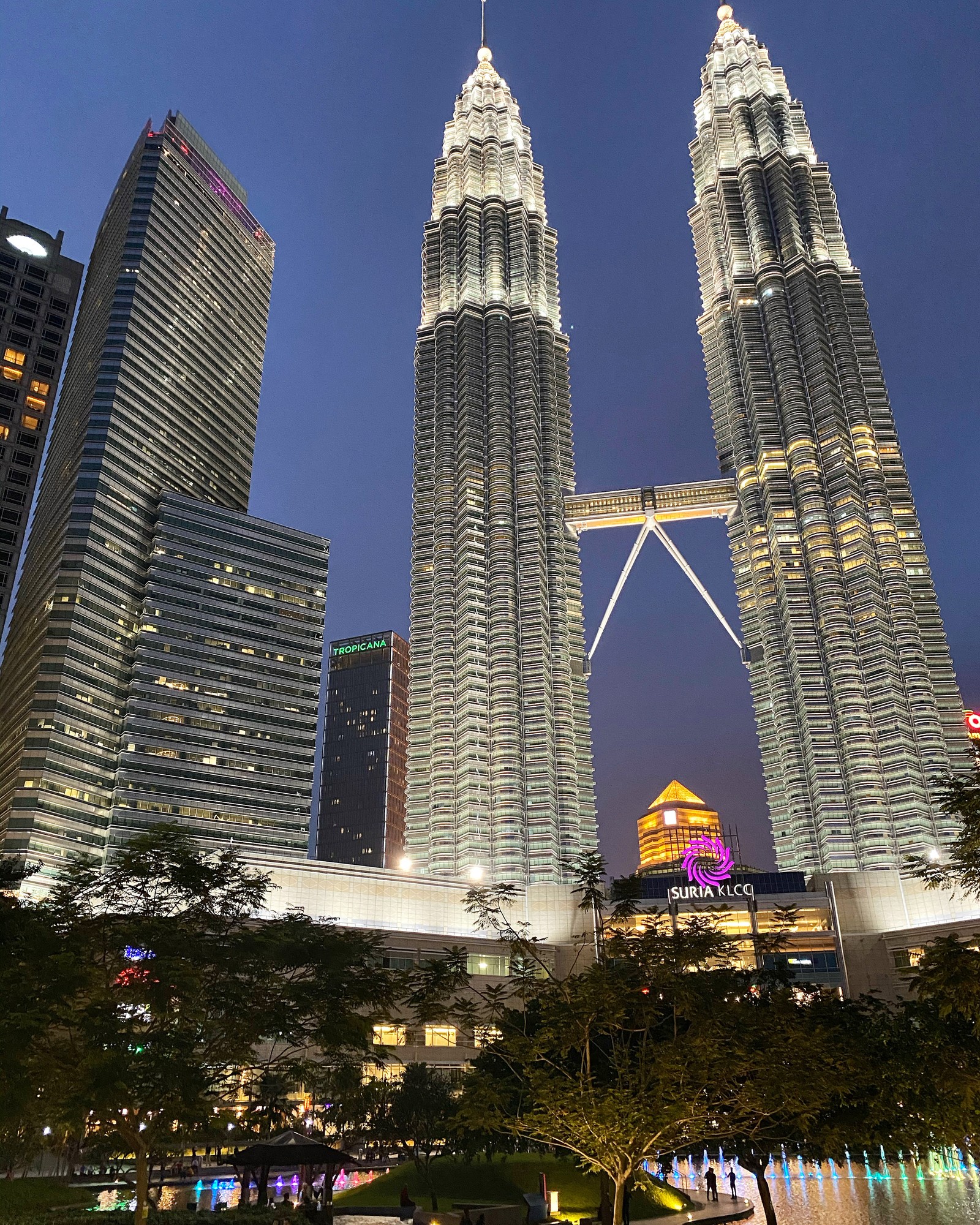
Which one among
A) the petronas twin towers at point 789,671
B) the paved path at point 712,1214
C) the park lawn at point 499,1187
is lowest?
the paved path at point 712,1214

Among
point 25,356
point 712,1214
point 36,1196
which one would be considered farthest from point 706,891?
point 25,356

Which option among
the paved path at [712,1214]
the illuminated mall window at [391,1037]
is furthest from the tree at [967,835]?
the illuminated mall window at [391,1037]

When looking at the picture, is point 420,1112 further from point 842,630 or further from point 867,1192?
point 842,630

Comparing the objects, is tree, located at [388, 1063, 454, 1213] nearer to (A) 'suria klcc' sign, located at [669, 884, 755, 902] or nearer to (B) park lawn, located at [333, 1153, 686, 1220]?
(B) park lawn, located at [333, 1153, 686, 1220]

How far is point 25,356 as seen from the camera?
535 ft

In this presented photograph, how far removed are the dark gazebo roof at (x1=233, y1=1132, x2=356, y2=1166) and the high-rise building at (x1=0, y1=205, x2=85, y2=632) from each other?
117m

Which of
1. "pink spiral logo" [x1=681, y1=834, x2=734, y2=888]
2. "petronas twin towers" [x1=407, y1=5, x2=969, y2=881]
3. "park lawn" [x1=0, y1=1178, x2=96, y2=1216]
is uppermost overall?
"petronas twin towers" [x1=407, y1=5, x2=969, y2=881]

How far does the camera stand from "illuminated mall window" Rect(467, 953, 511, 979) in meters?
158

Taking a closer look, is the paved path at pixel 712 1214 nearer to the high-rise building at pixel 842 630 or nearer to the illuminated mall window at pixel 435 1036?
the illuminated mall window at pixel 435 1036

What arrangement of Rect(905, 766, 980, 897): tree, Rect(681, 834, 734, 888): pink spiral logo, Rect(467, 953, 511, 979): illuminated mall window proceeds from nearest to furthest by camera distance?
Rect(905, 766, 980, 897): tree
Rect(467, 953, 511, 979): illuminated mall window
Rect(681, 834, 734, 888): pink spiral logo

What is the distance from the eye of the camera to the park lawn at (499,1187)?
5375 cm

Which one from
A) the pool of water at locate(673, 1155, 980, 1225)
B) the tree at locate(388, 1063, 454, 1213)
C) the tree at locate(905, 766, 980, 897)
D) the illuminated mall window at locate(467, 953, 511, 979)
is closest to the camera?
the tree at locate(905, 766, 980, 897)

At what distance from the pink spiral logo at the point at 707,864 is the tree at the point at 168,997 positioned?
412ft

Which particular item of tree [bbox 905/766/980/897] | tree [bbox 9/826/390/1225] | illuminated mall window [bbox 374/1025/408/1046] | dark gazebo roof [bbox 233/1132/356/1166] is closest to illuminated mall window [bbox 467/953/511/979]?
illuminated mall window [bbox 374/1025/408/1046]
